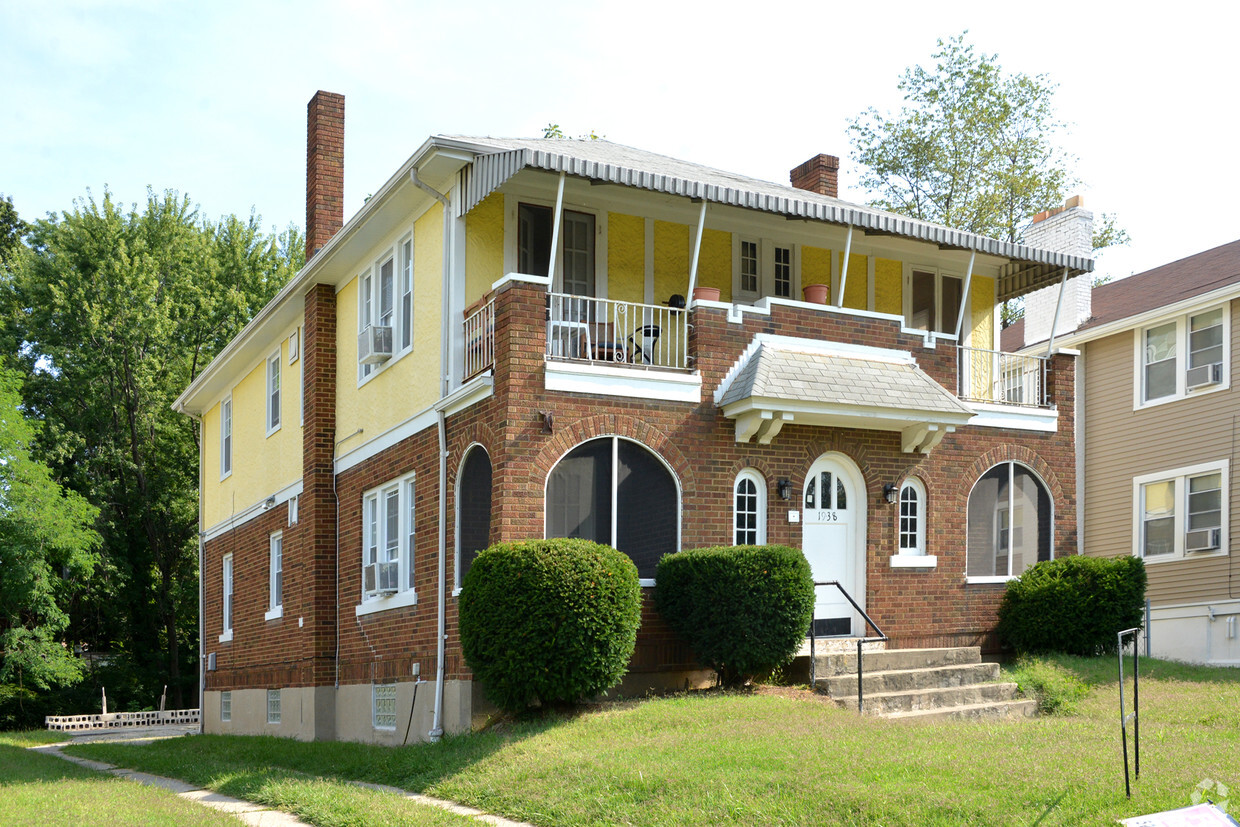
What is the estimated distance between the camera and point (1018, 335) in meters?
27.3

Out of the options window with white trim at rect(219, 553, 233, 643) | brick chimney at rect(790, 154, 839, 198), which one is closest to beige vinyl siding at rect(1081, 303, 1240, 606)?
brick chimney at rect(790, 154, 839, 198)

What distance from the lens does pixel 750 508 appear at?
593 inches

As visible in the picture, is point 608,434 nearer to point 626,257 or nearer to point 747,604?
point 747,604

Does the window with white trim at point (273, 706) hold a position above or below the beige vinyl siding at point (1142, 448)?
below

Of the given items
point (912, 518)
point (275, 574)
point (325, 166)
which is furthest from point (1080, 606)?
point (325, 166)

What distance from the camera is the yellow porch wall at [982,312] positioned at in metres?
19.1

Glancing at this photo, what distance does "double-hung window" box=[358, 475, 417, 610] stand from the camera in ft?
53.6

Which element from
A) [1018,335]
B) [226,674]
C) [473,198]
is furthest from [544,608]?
[1018,335]

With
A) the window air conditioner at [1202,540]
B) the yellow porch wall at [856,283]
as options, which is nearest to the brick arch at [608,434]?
the yellow porch wall at [856,283]

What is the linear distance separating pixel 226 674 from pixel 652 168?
14390mm

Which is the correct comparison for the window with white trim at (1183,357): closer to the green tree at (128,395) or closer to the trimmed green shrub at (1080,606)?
the trimmed green shrub at (1080,606)

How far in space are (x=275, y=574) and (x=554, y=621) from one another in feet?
36.2

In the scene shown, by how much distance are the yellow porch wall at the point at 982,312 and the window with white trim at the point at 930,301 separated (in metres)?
0.33

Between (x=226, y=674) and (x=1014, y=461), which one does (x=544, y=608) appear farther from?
(x=226, y=674)
